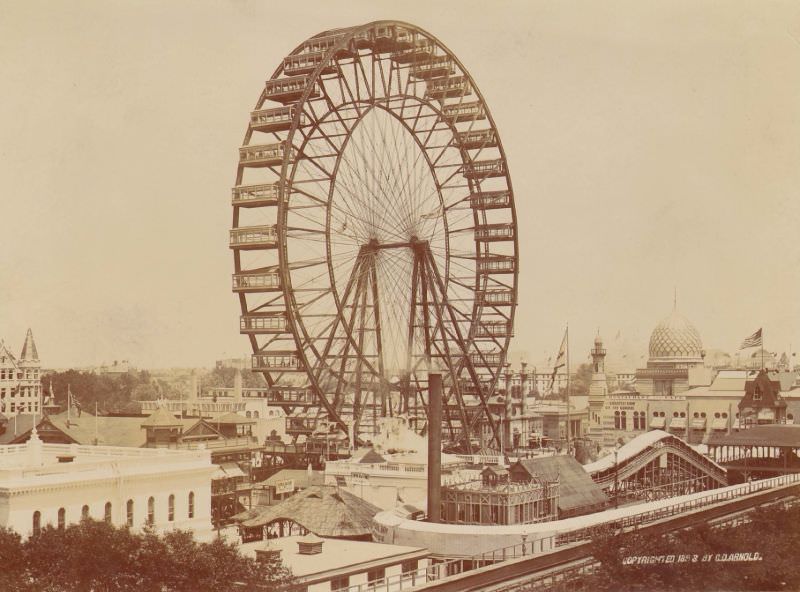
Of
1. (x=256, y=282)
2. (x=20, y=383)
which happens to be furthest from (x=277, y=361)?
(x=20, y=383)

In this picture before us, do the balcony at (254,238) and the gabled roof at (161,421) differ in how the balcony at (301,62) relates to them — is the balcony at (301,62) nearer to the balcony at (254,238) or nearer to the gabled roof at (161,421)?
the balcony at (254,238)

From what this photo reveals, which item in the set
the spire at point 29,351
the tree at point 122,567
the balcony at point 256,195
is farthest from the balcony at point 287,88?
the spire at point 29,351

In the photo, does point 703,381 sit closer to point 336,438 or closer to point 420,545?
point 336,438

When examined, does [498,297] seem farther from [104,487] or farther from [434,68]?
[104,487]

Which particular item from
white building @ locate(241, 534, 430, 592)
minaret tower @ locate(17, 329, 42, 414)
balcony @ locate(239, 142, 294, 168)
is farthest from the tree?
minaret tower @ locate(17, 329, 42, 414)

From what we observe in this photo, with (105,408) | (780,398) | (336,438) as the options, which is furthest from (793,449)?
(105,408)

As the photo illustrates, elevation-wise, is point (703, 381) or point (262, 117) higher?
point (262, 117)

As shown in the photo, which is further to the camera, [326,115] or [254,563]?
[326,115]
